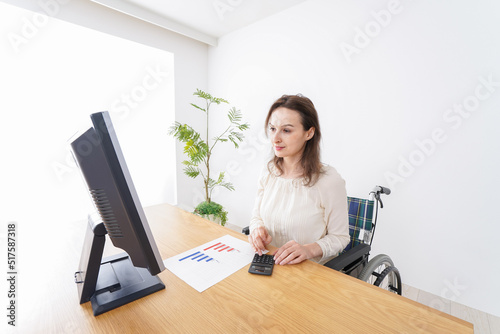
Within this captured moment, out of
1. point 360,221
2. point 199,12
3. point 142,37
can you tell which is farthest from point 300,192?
point 142,37

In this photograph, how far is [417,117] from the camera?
74.7 inches

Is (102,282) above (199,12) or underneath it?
underneath

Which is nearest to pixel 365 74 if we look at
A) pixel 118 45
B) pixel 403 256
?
pixel 403 256

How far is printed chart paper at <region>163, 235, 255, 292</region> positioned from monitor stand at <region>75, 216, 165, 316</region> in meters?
0.11

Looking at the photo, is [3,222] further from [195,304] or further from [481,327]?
[481,327]

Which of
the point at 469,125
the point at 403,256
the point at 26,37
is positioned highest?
the point at 26,37

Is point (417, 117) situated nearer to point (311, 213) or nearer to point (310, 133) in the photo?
point (310, 133)

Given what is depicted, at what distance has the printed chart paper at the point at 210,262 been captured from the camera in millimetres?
815

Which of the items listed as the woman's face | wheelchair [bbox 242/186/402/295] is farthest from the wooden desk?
the woman's face

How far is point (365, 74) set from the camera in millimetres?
2129

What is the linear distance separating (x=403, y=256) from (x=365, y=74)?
172 centimetres

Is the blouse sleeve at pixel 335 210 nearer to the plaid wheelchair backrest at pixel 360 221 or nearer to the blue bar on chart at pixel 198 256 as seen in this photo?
the plaid wheelchair backrest at pixel 360 221

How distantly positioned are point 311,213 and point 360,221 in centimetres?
49

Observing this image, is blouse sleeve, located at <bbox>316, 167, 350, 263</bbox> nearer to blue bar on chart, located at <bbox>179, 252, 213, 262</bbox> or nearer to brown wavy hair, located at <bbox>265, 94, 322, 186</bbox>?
brown wavy hair, located at <bbox>265, 94, 322, 186</bbox>
